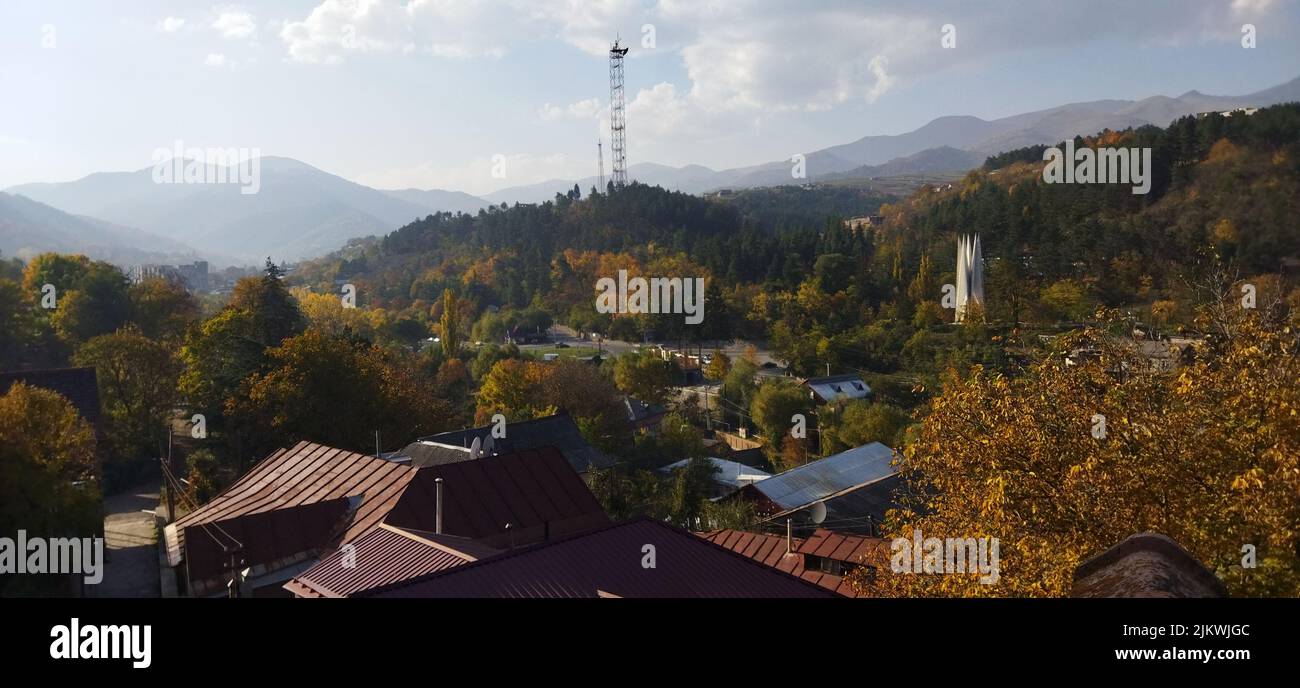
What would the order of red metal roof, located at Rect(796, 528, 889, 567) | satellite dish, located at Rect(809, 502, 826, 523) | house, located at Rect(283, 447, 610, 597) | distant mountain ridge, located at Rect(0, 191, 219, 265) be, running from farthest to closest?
distant mountain ridge, located at Rect(0, 191, 219, 265) → satellite dish, located at Rect(809, 502, 826, 523) → red metal roof, located at Rect(796, 528, 889, 567) → house, located at Rect(283, 447, 610, 597)

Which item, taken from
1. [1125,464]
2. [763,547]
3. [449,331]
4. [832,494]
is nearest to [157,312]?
[449,331]

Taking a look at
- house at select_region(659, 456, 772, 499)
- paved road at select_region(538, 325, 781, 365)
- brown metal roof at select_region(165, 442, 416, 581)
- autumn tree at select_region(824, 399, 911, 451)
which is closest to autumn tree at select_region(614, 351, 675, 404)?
autumn tree at select_region(824, 399, 911, 451)

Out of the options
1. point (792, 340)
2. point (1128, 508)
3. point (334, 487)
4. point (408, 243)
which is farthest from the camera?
point (408, 243)

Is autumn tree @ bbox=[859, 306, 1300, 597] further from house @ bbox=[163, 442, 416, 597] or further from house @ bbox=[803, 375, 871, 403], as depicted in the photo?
house @ bbox=[803, 375, 871, 403]
